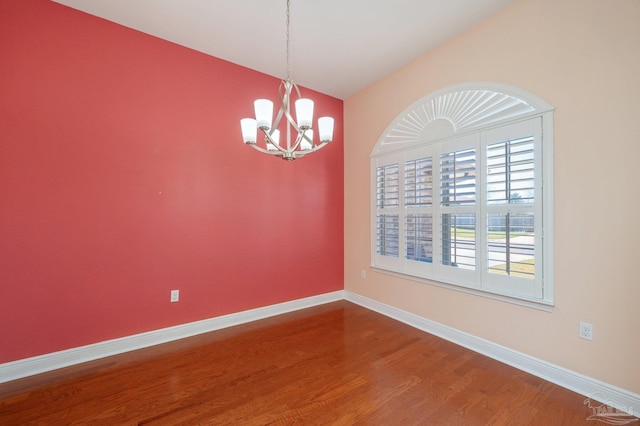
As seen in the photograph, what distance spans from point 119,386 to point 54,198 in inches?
62.5

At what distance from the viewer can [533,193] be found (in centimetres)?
209

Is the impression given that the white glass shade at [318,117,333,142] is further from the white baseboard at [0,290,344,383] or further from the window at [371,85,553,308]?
the white baseboard at [0,290,344,383]

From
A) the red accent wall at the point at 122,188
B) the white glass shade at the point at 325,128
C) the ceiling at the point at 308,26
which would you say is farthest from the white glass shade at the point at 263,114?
the red accent wall at the point at 122,188

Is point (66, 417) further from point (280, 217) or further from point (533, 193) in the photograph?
point (533, 193)

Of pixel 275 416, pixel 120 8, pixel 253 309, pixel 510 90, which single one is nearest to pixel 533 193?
pixel 510 90

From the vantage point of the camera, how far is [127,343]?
2475 mm

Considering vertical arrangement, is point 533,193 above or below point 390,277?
above

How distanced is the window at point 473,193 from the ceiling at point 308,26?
62 centimetres

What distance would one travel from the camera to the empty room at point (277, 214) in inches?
70.1

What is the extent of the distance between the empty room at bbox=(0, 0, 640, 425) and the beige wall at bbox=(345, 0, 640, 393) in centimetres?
1

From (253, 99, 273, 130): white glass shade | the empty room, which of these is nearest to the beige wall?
the empty room

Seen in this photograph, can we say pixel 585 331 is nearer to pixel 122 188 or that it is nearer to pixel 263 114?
pixel 263 114

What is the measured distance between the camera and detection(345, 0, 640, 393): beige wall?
5.60 ft

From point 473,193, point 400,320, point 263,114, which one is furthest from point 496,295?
point 263,114
